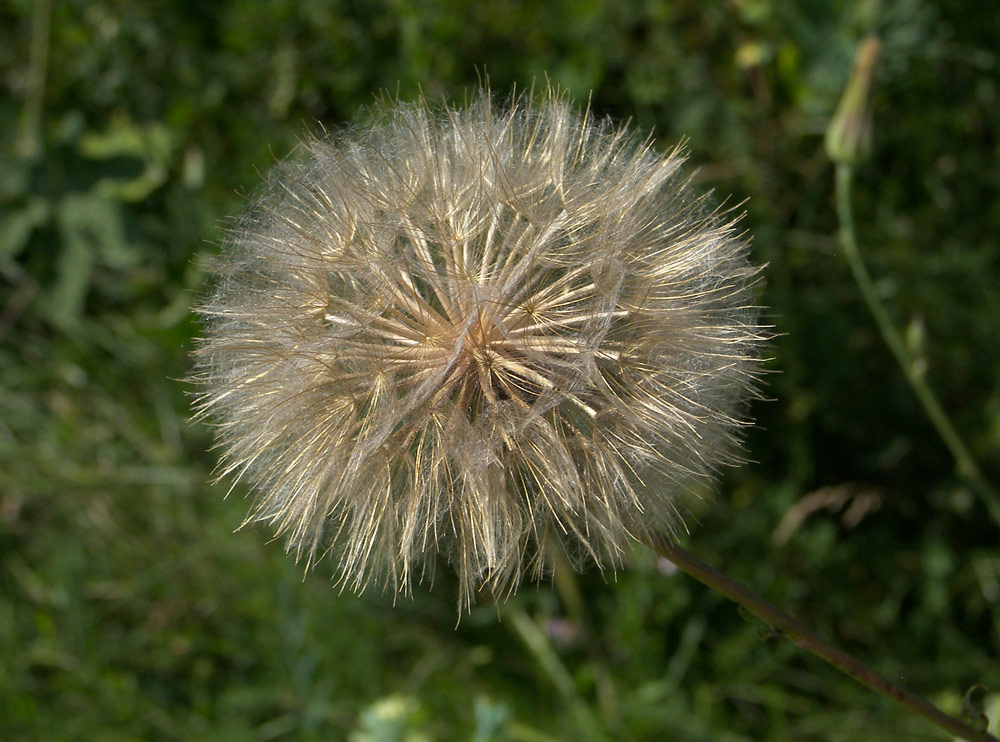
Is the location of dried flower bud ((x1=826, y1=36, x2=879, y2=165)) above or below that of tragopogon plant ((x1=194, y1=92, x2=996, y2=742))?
above

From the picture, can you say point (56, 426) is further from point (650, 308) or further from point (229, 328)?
point (650, 308)

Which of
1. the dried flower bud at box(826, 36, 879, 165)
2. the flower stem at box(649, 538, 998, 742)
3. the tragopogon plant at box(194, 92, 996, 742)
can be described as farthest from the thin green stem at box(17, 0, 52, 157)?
the flower stem at box(649, 538, 998, 742)

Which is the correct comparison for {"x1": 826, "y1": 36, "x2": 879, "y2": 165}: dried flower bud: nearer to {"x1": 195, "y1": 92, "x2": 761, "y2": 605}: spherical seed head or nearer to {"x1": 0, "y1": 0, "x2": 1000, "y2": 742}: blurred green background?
{"x1": 0, "y1": 0, "x2": 1000, "y2": 742}: blurred green background

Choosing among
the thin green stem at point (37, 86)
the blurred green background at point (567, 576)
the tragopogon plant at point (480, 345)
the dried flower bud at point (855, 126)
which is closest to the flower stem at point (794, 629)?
the tragopogon plant at point (480, 345)

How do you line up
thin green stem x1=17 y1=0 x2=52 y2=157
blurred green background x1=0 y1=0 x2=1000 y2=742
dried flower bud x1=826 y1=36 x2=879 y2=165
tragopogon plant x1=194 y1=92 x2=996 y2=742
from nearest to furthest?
tragopogon plant x1=194 y1=92 x2=996 y2=742 → dried flower bud x1=826 y1=36 x2=879 y2=165 → blurred green background x1=0 y1=0 x2=1000 y2=742 → thin green stem x1=17 y1=0 x2=52 y2=157

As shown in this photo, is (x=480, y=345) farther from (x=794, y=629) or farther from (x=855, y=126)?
(x=855, y=126)

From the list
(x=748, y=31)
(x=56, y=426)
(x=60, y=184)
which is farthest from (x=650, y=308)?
(x=56, y=426)

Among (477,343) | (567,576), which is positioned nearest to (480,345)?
(477,343)
